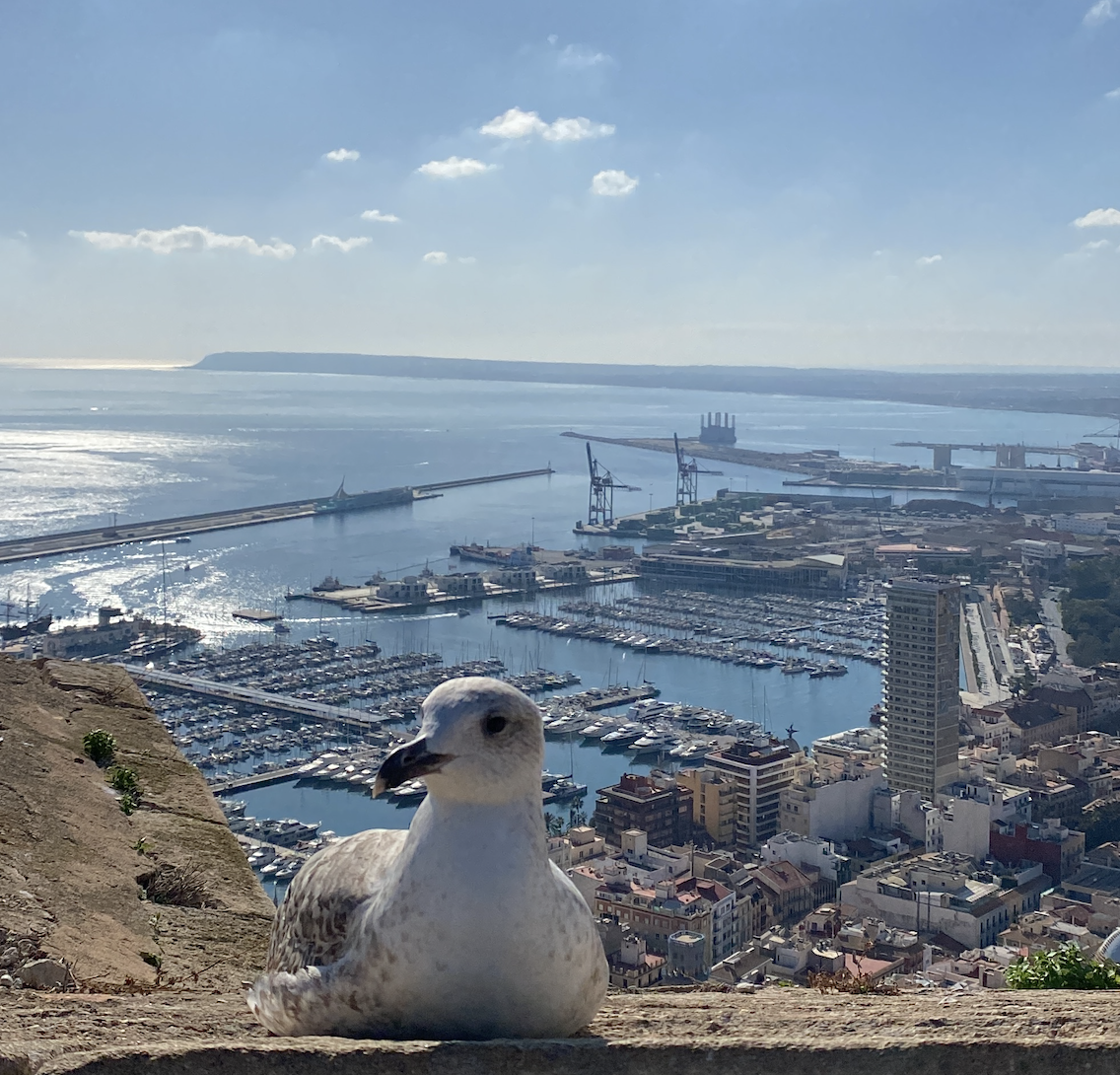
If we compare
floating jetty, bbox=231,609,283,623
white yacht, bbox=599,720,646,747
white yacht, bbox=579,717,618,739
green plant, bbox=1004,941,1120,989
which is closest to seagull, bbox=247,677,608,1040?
green plant, bbox=1004,941,1120,989

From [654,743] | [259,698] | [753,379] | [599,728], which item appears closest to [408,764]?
[654,743]

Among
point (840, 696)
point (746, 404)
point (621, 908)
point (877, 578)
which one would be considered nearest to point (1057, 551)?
point (877, 578)

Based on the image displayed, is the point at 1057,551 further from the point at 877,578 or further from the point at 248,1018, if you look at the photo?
the point at 248,1018

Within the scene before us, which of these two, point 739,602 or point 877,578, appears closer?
point 739,602

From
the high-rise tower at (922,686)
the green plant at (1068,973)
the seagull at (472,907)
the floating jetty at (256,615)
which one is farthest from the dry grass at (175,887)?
the floating jetty at (256,615)

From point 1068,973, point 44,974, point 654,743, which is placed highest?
point 44,974

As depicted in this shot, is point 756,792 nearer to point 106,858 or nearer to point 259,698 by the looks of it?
point 259,698
